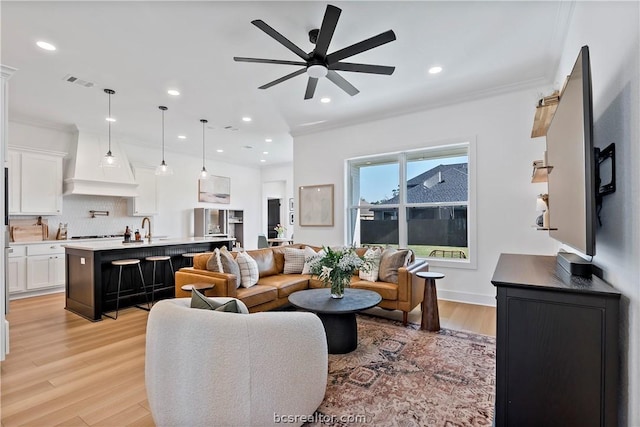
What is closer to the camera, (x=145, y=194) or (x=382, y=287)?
(x=382, y=287)

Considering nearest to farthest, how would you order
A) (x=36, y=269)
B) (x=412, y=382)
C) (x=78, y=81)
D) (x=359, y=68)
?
(x=412, y=382), (x=359, y=68), (x=78, y=81), (x=36, y=269)

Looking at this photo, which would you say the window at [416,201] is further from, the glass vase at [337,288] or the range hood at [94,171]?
the range hood at [94,171]

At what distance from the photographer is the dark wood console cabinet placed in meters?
1.29

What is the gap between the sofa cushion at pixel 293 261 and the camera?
459 centimetres

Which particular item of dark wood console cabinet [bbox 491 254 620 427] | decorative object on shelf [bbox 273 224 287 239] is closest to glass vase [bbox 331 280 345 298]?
dark wood console cabinet [bbox 491 254 620 427]

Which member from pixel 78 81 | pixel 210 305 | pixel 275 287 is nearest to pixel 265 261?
pixel 275 287

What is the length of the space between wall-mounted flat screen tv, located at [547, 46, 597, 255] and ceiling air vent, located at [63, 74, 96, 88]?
5005 mm

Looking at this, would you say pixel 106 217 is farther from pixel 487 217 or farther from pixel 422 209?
pixel 487 217

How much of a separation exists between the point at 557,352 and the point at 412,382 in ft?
4.08

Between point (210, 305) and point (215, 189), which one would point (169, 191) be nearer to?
point (215, 189)

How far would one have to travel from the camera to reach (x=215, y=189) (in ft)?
28.3

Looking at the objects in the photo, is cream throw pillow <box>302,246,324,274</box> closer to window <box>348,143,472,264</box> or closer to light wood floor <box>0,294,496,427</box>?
light wood floor <box>0,294,496,427</box>

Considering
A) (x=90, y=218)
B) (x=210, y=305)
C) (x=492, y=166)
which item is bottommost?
(x=210, y=305)

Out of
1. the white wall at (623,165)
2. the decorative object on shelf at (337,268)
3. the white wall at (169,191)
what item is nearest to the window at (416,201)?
the decorative object on shelf at (337,268)
